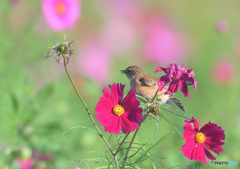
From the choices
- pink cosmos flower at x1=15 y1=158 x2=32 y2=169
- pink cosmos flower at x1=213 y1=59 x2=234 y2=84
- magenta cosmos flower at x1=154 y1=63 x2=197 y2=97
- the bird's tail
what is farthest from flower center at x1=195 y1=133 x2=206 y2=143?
pink cosmos flower at x1=213 y1=59 x2=234 y2=84

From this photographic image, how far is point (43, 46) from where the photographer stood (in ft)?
12.8

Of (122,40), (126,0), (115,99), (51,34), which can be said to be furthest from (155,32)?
(115,99)

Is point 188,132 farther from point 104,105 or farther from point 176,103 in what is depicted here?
point 176,103

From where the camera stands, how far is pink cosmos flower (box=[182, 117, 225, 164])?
1.44 metres

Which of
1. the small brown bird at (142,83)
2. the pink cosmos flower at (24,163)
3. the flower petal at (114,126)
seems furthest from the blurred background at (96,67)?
the small brown bird at (142,83)

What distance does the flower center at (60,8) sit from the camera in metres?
4.05

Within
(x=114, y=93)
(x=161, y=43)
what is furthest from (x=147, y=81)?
(x=161, y=43)

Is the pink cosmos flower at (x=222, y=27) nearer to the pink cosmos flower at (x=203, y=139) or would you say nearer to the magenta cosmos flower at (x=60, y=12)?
the magenta cosmos flower at (x=60, y=12)

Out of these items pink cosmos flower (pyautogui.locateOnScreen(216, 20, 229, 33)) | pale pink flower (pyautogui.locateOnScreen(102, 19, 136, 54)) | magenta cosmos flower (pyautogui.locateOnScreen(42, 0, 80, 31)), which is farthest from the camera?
pale pink flower (pyautogui.locateOnScreen(102, 19, 136, 54))

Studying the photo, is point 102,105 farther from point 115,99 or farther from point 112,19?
point 112,19

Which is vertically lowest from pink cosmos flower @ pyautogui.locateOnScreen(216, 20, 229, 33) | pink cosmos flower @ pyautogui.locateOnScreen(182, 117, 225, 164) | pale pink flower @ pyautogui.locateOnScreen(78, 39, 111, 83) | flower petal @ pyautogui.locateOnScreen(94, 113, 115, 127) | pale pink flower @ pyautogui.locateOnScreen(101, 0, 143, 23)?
pink cosmos flower @ pyautogui.locateOnScreen(182, 117, 225, 164)

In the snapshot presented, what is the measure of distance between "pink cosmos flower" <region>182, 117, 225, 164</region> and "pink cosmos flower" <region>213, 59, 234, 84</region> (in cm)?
303

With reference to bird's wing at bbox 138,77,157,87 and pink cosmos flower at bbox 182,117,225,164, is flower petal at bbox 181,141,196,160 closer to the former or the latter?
pink cosmos flower at bbox 182,117,225,164

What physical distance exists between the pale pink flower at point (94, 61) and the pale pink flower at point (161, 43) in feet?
1.54
